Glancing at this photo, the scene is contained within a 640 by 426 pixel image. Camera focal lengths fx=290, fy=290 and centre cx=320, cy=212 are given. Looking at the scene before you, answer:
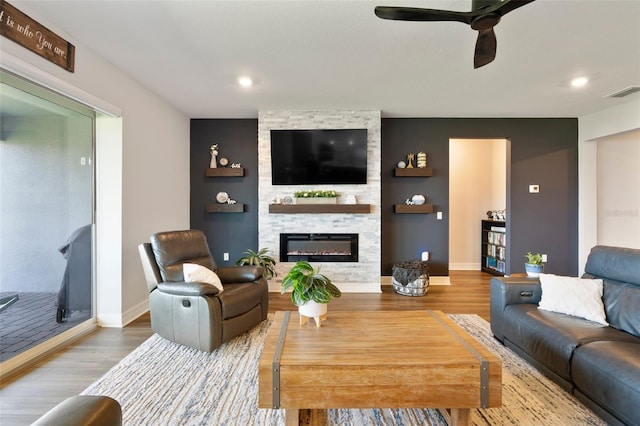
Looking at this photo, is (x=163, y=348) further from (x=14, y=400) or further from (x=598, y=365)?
(x=598, y=365)

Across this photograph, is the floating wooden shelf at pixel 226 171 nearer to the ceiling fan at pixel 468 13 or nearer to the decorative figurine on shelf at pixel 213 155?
the decorative figurine on shelf at pixel 213 155

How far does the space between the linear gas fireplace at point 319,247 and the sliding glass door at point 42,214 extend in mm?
2442

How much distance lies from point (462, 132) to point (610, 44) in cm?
224

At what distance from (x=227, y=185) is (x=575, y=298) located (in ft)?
15.0

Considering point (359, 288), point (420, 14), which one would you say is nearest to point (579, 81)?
point (420, 14)

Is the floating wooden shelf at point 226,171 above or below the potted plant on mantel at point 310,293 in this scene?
above

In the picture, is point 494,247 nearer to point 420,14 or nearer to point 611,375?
point 611,375

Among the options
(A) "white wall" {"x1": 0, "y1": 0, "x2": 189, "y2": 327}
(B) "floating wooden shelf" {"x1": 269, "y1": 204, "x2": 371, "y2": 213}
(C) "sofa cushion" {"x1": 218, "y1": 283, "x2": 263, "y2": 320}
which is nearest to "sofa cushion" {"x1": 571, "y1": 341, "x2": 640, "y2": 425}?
(C) "sofa cushion" {"x1": 218, "y1": 283, "x2": 263, "y2": 320}

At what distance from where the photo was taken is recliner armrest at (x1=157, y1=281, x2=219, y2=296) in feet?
7.97

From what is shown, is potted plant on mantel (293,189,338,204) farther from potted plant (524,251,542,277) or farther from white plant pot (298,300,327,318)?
white plant pot (298,300,327,318)

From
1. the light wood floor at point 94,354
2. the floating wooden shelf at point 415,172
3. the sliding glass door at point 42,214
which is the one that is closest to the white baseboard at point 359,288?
the light wood floor at point 94,354

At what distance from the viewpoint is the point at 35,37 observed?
222cm

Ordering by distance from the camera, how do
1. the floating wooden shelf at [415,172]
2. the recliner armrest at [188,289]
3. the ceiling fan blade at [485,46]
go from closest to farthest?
1. the ceiling fan blade at [485,46]
2. the recliner armrest at [188,289]
3. the floating wooden shelf at [415,172]

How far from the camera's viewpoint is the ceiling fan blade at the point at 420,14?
1.71 m
